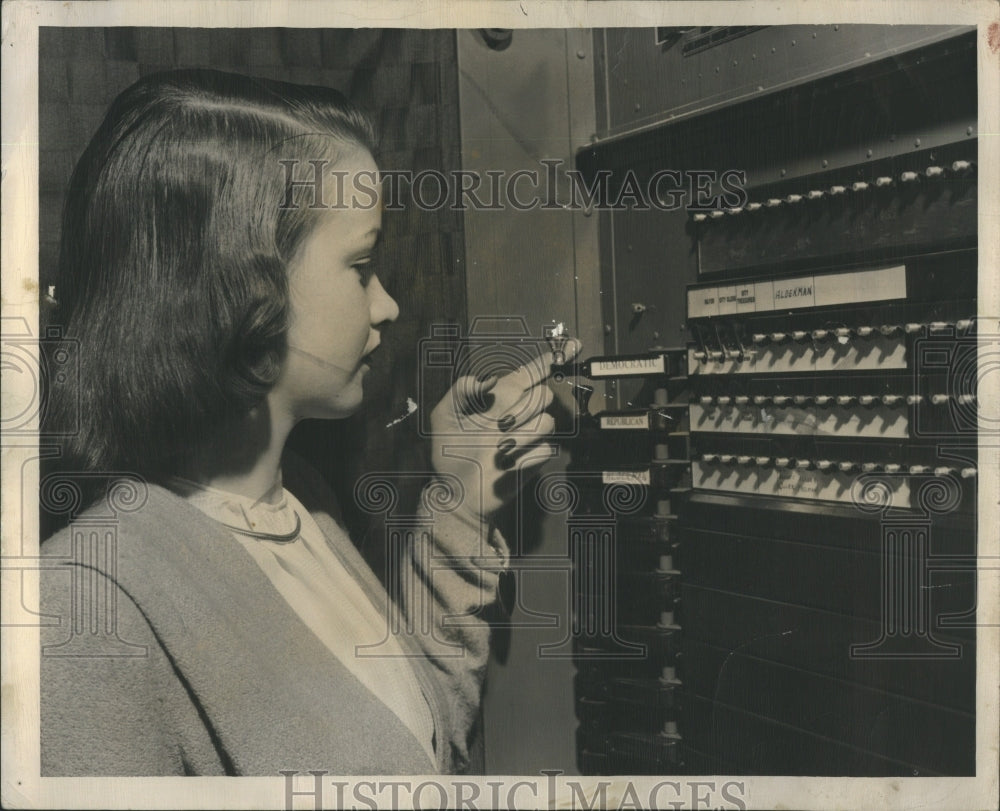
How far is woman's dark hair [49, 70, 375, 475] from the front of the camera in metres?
1.95

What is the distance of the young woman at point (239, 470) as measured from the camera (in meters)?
1.95

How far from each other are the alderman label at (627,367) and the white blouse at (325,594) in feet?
2.28

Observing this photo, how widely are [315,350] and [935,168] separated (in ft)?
4.54

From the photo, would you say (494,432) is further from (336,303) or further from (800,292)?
(800,292)

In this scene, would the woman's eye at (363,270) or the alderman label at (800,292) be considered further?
the woman's eye at (363,270)

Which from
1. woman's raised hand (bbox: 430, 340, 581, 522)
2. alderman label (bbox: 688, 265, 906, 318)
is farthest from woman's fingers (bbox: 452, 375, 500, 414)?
alderman label (bbox: 688, 265, 906, 318)

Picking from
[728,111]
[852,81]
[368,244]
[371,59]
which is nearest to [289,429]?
[368,244]

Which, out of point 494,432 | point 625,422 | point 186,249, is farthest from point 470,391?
point 186,249

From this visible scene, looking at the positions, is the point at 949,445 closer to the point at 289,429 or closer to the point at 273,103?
the point at 289,429

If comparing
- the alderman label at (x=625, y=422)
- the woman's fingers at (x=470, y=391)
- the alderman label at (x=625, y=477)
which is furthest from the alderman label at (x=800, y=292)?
the woman's fingers at (x=470, y=391)

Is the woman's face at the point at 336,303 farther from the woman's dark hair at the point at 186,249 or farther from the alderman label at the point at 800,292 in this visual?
the alderman label at the point at 800,292

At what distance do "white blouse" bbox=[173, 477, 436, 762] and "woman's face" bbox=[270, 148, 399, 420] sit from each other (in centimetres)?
25

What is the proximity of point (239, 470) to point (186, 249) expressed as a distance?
0.51 m

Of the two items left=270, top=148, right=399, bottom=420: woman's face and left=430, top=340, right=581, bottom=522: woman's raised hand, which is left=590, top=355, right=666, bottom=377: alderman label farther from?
left=270, top=148, right=399, bottom=420: woman's face
